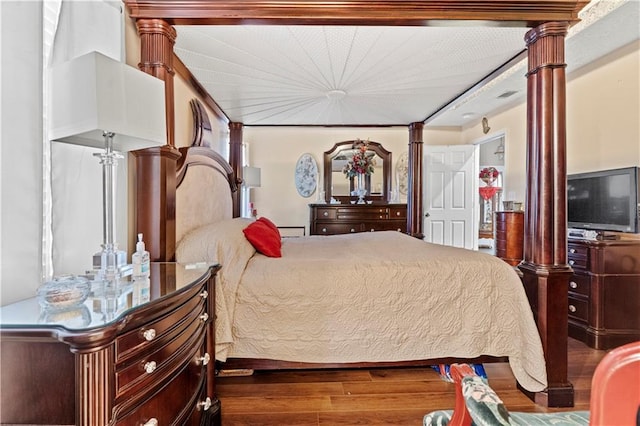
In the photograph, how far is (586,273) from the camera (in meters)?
2.61

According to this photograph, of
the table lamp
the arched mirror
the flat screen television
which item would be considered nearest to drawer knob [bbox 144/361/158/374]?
the table lamp

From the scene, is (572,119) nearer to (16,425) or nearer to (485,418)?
(485,418)

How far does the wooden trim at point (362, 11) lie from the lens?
5.79 ft

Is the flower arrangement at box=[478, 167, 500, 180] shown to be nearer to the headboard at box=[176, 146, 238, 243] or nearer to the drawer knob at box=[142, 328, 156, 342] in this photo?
the headboard at box=[176, 146, 238, 243]

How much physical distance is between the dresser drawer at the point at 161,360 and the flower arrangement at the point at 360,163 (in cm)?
422

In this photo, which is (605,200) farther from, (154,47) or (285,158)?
(285,158)

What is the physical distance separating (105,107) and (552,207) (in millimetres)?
2265

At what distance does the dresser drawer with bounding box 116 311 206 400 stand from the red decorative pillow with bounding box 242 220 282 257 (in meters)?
0.89

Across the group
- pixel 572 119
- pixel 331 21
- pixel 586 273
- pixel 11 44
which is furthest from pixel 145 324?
pixel 572 119

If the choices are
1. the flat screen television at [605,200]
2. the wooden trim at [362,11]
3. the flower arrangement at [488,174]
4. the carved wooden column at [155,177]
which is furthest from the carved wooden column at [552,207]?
the flower arrangement at [488,174]

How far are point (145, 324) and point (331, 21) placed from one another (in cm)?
183

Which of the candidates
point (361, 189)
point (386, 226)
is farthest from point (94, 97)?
point (361, 189)

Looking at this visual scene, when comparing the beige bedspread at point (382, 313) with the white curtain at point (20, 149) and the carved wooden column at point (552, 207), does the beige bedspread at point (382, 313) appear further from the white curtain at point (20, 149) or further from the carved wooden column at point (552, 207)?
the white curtain at point (20, 149)

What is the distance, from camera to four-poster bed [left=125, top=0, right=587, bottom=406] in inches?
68.7
